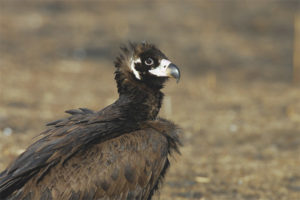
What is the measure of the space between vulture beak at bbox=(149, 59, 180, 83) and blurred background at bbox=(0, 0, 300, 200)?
7.20 ft

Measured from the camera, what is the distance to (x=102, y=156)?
19.1 ft

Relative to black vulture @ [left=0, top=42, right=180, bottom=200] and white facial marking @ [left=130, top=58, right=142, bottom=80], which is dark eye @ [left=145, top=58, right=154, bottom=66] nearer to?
white facial marking @ [left=130, top=58, right=142, bottom=80]

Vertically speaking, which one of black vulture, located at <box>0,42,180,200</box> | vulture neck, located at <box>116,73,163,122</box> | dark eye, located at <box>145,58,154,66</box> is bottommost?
black vulture, located at <box>0,42,180,200</box>

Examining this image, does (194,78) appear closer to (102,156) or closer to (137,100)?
(137,100)

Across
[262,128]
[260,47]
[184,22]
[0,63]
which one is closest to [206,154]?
[262,128]

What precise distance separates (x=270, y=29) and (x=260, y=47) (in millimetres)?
2103

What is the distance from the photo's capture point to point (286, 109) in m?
13.9

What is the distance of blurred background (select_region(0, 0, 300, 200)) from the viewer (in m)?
9.69

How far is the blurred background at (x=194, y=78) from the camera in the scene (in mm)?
9688

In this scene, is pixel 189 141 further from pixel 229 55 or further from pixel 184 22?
pixel 184 22

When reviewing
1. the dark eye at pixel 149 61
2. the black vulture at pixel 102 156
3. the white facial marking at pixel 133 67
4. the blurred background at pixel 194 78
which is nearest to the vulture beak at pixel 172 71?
the black vulture at pixel 102 156

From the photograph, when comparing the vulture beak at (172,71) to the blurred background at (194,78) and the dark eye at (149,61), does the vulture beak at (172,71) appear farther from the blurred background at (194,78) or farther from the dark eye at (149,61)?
the blurred background at (194,78)

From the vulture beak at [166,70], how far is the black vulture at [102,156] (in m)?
0.01

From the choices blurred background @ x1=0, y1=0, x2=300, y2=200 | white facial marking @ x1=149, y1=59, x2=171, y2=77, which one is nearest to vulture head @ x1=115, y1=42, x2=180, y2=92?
white facial marking @ x1=149, y1=59, x2=171, y2=77
